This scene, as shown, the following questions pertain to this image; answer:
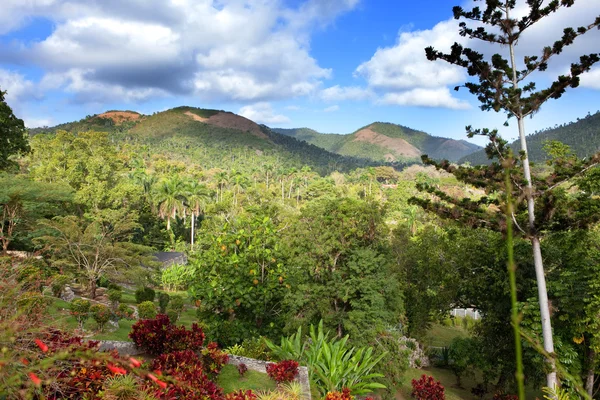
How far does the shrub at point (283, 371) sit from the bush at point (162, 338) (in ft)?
4.49

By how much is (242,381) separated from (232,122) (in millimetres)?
173292

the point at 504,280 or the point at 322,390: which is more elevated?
the point at 504,280

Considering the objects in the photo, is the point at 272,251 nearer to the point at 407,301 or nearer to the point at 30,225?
the point at 407,301

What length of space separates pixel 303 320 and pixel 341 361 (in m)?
1.65

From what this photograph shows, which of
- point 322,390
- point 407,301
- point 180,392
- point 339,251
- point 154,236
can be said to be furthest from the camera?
point 154,236

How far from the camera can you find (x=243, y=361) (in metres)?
7.75

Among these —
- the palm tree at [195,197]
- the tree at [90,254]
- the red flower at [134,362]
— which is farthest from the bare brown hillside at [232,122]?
the red flower at [134,362]

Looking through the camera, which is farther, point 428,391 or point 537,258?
point 428,391

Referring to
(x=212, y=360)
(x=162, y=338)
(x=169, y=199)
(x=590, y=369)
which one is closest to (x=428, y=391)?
(x=590, y=369)

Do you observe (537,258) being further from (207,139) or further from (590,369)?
(207,139)

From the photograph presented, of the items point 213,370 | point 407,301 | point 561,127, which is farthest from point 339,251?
point 561,127

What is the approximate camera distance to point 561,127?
126m

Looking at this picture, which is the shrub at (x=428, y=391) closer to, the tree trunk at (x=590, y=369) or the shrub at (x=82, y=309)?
the tree trunk at (x=590, y=369)

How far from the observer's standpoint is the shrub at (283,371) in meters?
6.96
